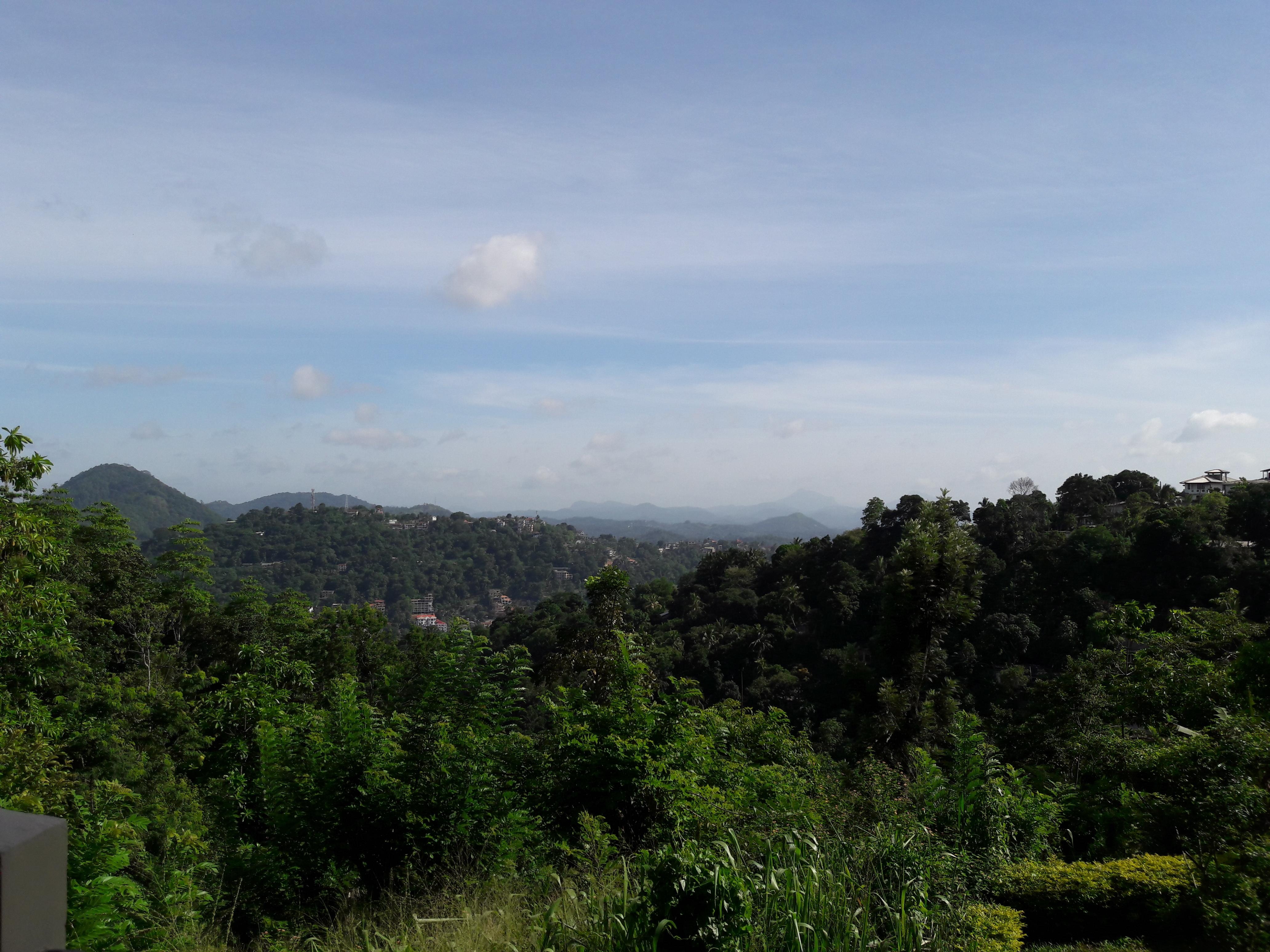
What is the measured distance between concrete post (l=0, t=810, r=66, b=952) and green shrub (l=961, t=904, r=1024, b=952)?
3.71 metres

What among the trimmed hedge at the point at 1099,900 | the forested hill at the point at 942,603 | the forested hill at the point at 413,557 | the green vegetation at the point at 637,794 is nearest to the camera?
the green vegetation at the point at 637,794

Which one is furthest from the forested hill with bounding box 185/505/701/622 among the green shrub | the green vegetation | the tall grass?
the green shrub

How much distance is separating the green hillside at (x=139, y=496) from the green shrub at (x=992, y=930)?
12507cm

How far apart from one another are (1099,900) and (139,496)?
476 ft

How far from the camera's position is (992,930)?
375 centimetres

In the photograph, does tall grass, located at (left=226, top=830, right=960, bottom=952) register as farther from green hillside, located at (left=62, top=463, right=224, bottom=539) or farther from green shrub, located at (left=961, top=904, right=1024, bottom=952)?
green hillside, located at (left=62, top=463, right=224, bottom=539)

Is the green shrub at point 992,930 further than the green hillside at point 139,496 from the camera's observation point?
No

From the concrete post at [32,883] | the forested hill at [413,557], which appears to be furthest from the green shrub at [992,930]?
the forested hill at [413,557]

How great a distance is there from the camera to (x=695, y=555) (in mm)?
118438

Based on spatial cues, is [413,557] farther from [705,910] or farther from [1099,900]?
[705,910]

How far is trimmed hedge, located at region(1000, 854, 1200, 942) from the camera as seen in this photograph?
4590 millimetres

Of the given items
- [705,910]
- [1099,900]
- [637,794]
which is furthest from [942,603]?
[705,910]

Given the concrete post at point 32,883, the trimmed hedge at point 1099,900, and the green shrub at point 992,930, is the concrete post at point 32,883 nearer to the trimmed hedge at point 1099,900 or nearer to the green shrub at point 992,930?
the green shrub at point 992,930

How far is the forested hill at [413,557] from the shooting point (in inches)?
3147
